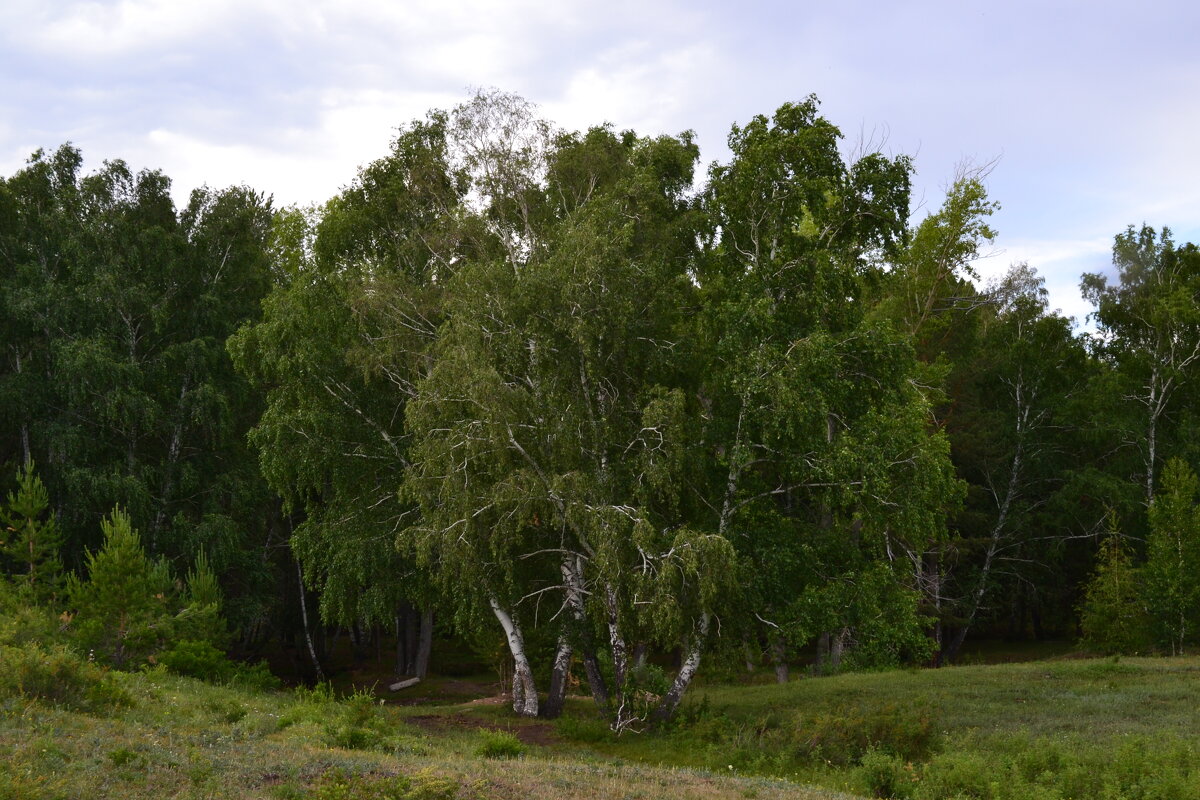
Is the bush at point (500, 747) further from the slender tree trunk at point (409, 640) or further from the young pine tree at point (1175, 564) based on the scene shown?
the young pine tree at point (1175, 564)

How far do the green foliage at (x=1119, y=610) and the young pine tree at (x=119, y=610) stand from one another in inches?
1129

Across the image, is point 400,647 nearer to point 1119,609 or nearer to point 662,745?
point 662,745

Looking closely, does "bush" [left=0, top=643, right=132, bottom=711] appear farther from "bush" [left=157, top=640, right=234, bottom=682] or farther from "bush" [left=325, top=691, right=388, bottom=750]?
"bush" [left=157, top=640, right=234, bottom=682]

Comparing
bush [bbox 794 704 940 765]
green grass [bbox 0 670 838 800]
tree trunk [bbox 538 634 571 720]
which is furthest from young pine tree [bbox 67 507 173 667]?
bush [bbox 794 704 940 765]

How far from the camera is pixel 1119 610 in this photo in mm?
32625

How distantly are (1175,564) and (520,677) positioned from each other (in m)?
21.4

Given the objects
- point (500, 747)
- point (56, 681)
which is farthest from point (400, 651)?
point (56, 681)

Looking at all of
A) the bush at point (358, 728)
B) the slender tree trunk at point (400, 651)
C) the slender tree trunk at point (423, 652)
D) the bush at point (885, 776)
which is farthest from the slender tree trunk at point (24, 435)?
the bush at point (885, 776)

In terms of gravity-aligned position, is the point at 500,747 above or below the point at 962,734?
above

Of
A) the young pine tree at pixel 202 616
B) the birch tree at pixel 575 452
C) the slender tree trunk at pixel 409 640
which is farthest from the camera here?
the slender tree trunk at pixel 409 640

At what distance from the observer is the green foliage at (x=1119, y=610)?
3241 centimetres

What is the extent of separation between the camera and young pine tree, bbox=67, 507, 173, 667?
22.3 metres

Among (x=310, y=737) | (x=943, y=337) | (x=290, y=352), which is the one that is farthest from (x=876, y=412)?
(x=943, y=337)

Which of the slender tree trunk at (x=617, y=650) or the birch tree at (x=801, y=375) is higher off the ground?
the birch tree at (x=801, y=375)
